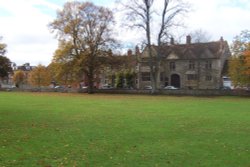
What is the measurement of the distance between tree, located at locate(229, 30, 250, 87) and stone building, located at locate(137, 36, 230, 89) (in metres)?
20.6

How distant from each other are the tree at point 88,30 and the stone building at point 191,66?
13935mm

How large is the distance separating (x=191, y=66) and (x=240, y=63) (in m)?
30.6

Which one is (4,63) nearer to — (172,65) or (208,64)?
(172,65)

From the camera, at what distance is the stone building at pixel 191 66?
285 feet

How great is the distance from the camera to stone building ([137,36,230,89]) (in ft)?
285

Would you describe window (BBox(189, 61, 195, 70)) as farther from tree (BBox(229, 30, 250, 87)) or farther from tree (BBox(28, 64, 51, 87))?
tree (BBox(28, 64, 51, 87))

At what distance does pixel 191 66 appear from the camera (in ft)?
303

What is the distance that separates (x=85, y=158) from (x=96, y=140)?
334 centimetres

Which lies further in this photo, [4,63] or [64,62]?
[4,63]

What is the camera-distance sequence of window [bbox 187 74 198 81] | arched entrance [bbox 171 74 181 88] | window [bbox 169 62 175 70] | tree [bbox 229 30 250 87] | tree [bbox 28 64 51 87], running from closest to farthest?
tree [bbox 229 30 250 87], window [bbox 187 74 198 81], arched entrance [bbox 171 74 181 88], window [bbox 169 62 175 70], tree [bbox 28 64 51 87]

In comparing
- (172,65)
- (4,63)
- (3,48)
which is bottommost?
(172,65)

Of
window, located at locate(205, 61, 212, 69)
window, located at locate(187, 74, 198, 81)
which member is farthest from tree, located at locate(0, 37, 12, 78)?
window, located at locate(205, 61, 212, 69)

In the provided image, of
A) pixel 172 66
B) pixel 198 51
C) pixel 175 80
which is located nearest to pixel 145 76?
pixel 172 66

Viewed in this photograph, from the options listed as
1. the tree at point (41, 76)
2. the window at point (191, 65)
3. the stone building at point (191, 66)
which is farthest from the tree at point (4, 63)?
the window at point (191, 65)
